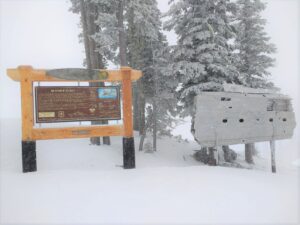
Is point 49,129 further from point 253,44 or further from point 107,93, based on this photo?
point 253,44

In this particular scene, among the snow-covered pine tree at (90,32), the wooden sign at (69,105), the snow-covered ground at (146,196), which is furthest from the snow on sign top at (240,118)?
the snow-covered pine tree at (90,32)

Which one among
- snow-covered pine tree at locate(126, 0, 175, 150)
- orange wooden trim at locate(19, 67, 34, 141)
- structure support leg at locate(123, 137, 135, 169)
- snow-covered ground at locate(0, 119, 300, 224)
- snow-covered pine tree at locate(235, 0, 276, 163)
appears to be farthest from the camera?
snow-covered pine tree at locate(235, 0, 276, 163)

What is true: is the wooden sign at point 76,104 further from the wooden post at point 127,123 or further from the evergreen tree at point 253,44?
the evergreen tree at point 253,44

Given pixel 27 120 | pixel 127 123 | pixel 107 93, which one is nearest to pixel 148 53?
pixel 107 93

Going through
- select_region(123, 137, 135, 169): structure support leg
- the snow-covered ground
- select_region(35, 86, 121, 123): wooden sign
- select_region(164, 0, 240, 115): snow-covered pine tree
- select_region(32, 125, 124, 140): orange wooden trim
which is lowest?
the snow-covered ground

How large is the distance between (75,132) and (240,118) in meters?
5.53

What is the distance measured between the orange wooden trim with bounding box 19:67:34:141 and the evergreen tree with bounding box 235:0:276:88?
40.7 feet

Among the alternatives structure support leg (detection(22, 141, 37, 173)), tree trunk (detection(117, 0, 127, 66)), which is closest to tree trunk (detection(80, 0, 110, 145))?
tree trunk (detection(117, 0, 127, 66))

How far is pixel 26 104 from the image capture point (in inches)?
253

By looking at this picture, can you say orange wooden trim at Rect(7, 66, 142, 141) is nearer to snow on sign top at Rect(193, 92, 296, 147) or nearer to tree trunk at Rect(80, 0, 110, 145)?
snow on sign top at Rect(193, 92, 296, 147)

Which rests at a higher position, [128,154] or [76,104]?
[76,104]

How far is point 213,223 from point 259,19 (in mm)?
14776

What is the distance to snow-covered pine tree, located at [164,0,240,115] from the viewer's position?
1136 cm

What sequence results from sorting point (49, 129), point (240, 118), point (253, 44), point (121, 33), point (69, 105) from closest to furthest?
point (49, 129), point (69, 105), point (240, 118), point (121, 33), point (253, 44)
